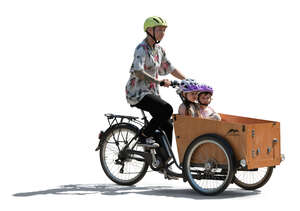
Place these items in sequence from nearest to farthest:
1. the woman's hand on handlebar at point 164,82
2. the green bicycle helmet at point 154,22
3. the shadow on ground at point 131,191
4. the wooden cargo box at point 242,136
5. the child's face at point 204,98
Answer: the wooden cargo box at point 242,136
the shadow on ground at point 131,191
the woman's hand on handlebar at point 164,82
the child's face at point 204,98
the green bicycle helmet at point 154,22

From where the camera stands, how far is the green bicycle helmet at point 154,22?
11.9 meters

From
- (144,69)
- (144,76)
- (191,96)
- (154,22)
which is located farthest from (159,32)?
(191,96)

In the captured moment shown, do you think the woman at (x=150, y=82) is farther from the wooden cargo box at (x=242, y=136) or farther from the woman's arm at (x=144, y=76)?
the wooden cargo box at (x=242, y=136)

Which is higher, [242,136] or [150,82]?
[150,82]

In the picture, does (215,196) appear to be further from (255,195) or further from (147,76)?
(147,76)

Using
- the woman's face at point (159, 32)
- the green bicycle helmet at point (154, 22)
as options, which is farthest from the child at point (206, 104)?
the green bicycle helmet at point (154, 22)

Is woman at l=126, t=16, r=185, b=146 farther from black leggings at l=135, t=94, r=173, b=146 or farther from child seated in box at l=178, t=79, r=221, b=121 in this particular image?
child seated in box at l=178, t=79, r=221, b=121

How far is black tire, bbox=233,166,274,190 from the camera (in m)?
11.7

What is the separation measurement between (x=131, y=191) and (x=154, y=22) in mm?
2427

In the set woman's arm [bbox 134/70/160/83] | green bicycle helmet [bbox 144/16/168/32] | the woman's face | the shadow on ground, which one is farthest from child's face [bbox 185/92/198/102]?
the shadow on ground

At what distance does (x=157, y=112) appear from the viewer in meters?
11.9

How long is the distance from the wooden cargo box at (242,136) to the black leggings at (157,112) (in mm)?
213

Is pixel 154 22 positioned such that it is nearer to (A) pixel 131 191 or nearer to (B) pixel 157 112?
(B) pixel 157 112

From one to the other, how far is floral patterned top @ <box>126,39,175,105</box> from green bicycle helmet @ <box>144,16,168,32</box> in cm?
27
